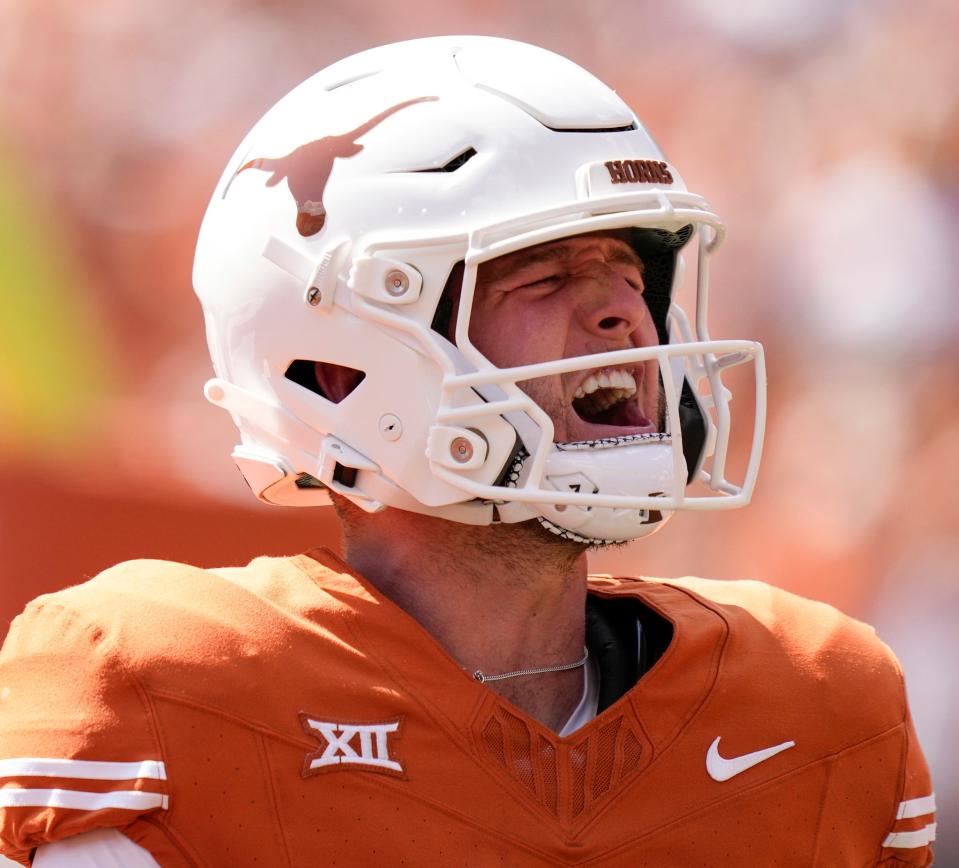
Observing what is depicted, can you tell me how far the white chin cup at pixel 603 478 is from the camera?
1.51 metres

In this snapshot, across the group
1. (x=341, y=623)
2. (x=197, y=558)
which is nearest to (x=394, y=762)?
(x=341, y=623)

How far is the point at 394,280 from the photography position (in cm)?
156

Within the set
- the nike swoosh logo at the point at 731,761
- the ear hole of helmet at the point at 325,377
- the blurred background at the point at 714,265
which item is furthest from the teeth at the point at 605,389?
the blurred background at the point at 714,265

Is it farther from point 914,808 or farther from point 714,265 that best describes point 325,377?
point 714,265

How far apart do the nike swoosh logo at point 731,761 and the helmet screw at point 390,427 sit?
51cm

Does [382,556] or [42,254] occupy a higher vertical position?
[42,254]

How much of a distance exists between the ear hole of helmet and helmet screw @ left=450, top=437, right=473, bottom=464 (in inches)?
6.7

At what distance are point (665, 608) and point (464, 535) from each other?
0.30 metres

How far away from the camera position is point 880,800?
5.46 ft

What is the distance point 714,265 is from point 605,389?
172 cm

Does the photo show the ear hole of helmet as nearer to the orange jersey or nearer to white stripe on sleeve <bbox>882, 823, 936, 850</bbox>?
the orange jersey

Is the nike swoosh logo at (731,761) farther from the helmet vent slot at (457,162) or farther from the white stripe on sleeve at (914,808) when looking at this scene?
the helmet vent slot at (457,162)

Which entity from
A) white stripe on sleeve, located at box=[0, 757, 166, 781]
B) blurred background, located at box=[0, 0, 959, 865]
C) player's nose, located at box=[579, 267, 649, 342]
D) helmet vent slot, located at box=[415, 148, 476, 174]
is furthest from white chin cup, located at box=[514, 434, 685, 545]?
blurred background, located at box=[0, 0, 959, 865]

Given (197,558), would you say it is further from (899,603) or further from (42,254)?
(899,603)
